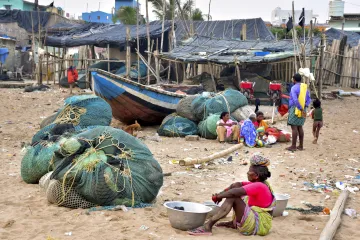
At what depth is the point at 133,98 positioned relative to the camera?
12719 mm

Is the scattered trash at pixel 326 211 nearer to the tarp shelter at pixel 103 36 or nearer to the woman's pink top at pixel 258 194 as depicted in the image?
the woman's pink top at pixel 258 194

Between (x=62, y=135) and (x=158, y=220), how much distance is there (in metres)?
2.67

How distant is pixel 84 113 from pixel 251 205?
481 centimetres

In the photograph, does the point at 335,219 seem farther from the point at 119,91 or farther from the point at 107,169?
the point at 119,91

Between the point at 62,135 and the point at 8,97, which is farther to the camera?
the point at 8,97

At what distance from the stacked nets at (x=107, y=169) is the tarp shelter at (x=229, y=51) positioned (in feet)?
36.4

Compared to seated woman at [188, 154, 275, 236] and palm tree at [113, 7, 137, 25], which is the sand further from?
palm tree at [113, 7, 137, 25]

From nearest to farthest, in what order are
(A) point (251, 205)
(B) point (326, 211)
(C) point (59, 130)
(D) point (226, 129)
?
1. (A) point (251, 205)
2. (B) point (326, 211)
3. (C) point (59, 130)
4. (D) point (226, 129)

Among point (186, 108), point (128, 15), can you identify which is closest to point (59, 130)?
point (186, 108)

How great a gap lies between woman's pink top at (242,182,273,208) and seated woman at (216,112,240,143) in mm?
5931

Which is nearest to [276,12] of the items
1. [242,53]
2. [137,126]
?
[242,53]

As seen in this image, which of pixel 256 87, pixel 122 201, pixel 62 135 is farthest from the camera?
pixel 256 87

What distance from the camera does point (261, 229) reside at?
4.70 metres

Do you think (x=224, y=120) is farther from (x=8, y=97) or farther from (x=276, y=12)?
(x=276, y=12)
